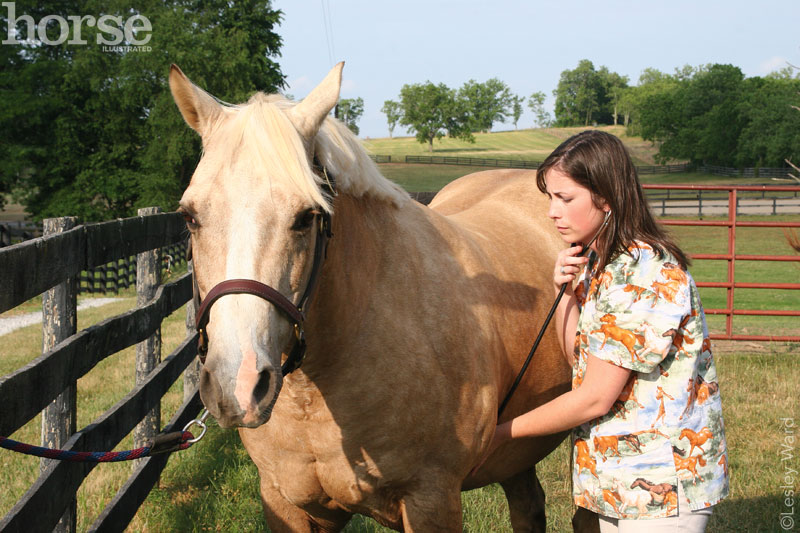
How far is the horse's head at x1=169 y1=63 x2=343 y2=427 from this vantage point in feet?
4.97

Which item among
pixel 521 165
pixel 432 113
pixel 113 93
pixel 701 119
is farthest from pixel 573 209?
pixel 432 113

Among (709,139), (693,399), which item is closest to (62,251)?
(693,399)

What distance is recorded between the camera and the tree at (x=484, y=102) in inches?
3287

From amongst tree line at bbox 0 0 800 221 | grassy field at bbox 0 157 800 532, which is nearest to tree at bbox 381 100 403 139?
tree line at bbox 0 0 800 221

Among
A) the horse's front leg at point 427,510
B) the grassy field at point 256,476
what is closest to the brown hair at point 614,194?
the horse's front leg at point 427,510

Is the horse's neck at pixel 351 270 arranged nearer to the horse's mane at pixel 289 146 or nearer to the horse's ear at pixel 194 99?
the horse's mane at pixel 289 146

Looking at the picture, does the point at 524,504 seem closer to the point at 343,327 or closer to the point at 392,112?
the point at 343,327

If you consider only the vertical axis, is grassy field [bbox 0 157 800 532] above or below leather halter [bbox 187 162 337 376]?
below

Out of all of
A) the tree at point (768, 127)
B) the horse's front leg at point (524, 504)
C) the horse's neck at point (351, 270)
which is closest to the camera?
the horse's neck at point (351, 270)

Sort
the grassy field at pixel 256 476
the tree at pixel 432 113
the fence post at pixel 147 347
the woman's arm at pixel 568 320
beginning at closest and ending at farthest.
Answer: the woman's arm at pixel 568 320
the grassy field at pixel 256 476
the fence post at pixel 147 347
the tree at pixel 432 113

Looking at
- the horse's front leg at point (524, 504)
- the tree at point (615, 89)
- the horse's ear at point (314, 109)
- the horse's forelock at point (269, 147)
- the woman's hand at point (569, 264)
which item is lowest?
the horse's front leg at point (524, 504)

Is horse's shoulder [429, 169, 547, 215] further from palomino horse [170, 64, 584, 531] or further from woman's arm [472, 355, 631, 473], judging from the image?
woman's arm [472, 355, 631, 473]

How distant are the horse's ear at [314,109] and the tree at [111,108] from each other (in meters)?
24.8

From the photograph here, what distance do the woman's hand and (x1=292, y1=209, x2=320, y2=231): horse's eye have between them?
2.82 ft
